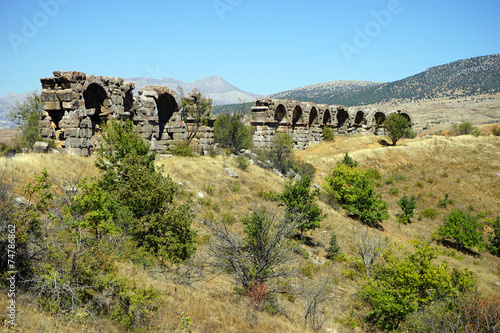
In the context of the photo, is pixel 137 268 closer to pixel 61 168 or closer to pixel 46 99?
pixel 61 168

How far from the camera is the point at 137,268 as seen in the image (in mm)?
7770

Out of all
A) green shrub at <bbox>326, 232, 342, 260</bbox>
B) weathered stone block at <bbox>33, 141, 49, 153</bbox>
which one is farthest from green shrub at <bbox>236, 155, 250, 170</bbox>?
weathered stone block at <bbox>33, 141, 49, 153</bbox>

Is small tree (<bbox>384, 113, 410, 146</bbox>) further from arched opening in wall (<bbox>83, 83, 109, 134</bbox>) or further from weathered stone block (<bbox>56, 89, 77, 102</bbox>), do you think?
weathered stone block (<bbox>56, 89, 77, 102</bbox>)

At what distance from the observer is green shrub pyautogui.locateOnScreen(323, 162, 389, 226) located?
20906 millimetres

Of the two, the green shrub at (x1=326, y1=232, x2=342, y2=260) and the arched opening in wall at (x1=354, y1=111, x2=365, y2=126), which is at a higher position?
the arched opening in wall at (x1=354, y1=111, x2=365, y2=126)

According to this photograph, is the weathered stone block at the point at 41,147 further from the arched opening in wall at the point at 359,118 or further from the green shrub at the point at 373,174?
the arched opening in wall at the point at 359,118

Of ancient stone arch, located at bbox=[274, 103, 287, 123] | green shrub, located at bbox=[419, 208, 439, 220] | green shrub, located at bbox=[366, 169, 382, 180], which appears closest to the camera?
green shrub, located at bbox=[419, 208, 439, 220]

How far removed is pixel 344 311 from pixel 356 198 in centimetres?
1219

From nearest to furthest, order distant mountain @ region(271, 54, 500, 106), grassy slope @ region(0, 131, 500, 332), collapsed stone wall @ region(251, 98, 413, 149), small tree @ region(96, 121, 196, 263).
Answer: grassy slope @ region(0, 131, 500, 332)
small tree @ region(96, 121, 196, 263)
collapsed stone wall @ region(251, 98, 413, 149)
distant mountain @ region(271, 54, 500, 106)

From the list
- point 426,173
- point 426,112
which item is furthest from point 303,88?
point 426,173

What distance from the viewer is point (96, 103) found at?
18.8 m

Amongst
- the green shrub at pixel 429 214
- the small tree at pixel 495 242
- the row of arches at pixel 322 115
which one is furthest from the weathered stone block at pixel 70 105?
the small tree at pixel 495 242

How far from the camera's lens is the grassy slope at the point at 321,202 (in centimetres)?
683

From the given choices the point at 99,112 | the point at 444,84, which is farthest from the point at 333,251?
the point at 444,84
